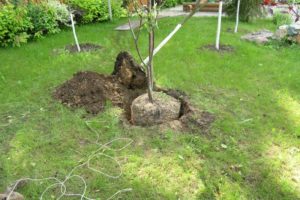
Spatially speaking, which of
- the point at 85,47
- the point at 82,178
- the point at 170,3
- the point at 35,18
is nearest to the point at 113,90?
the point at 82,178

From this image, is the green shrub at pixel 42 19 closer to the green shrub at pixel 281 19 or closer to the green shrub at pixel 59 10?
the green shrub at pixel 59 10

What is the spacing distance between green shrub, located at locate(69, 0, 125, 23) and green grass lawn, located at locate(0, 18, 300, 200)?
322cm

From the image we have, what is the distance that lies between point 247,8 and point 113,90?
6.27 metres

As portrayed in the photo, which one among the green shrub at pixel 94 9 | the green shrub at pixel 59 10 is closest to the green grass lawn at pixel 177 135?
the green shrub at pixel 59 10

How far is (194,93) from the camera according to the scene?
4.85m

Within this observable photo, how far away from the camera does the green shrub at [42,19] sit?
7.93 meters

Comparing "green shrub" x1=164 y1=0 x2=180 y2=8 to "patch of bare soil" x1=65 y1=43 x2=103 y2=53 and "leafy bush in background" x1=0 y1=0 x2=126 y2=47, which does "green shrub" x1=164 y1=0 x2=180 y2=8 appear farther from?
"patch of bare soil" x1=65 y1=43 x2=103 y2=53

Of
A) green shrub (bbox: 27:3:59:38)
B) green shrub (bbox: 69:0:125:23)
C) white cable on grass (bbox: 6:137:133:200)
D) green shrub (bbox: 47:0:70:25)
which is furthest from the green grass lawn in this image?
green shrub (bbox: 69:0:125:23)

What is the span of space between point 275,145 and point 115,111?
78.7 inches

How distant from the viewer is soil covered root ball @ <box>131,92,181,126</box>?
4.04 m

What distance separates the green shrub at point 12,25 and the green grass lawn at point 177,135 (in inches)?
44.2

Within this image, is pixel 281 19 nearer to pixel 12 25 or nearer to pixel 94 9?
pixel 94 9

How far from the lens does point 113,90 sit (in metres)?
4.72

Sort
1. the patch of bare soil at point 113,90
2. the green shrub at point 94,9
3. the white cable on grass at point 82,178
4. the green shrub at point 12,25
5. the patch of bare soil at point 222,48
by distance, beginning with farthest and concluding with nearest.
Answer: the green shrub at point 94,9, the green shrub at point 12,25, the patch of bare soil at point 222,48, the patch of bare soil at point 113,90, the white cable on grass at point 82,178
